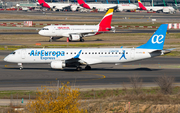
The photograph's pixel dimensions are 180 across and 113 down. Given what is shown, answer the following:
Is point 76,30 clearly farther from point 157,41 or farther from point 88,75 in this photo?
point 88,75

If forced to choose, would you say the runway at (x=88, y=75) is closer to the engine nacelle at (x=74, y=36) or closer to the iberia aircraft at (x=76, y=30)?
the iberia aircraft at (x=76, y=30)

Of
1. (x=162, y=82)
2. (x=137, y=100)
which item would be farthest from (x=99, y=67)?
(x=137, y=100)

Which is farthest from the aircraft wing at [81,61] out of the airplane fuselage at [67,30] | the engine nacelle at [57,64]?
the airplane fuselage at [67,30]

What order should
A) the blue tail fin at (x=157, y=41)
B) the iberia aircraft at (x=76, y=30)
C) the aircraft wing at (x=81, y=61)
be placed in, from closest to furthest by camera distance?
the aircraft wing at (x=81, y=61)
the blue tail fin at (x=157, y=41)
the iberia aircraft at (x=76, y=30)

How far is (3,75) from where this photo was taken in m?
42.8

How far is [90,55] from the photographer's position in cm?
4591

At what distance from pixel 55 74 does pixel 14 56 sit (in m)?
7.94

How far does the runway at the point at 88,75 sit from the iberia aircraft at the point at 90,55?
1595 mm

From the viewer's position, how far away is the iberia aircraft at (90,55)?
147 feet

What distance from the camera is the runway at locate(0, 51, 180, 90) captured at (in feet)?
122

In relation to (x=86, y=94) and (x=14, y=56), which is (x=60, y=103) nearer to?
(x=86, y=94)

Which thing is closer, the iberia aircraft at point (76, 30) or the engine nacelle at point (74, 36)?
the engine nacelle at point (74, 36)

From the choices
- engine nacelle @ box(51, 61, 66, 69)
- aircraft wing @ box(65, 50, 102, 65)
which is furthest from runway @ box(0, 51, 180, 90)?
aircraft wing @ box(65, 50, 102, 65)

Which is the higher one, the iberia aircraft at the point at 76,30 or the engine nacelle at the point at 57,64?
the iberia aircraft at the point at 76,30
